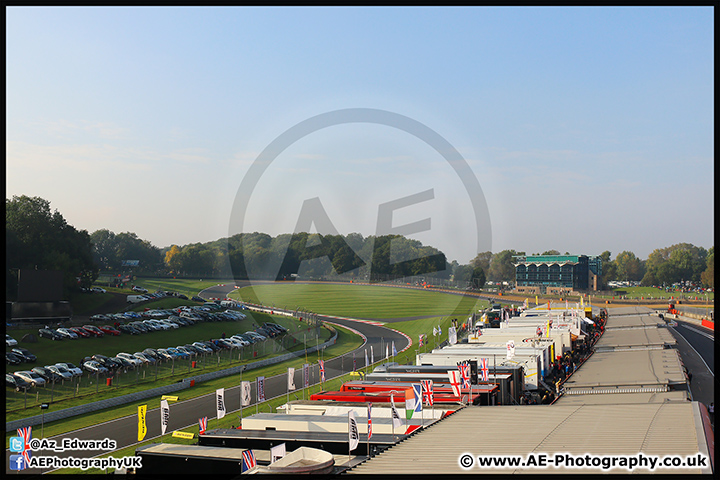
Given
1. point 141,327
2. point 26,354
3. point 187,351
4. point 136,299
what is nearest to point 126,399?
point 26,354

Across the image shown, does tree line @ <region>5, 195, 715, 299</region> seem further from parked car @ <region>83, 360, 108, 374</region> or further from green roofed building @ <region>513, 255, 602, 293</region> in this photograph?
parked car @ <region>83, 360, 108, 374</region>

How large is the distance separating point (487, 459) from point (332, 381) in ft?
89.4

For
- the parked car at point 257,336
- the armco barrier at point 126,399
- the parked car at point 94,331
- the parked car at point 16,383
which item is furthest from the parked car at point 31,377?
the parked car at point 257,336

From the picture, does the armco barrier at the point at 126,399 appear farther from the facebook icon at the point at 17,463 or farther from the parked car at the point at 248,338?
the facebook icon at the point at 17,463

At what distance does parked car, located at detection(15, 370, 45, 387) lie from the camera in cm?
3450

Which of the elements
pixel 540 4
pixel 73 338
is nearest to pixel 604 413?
pixel 540 4

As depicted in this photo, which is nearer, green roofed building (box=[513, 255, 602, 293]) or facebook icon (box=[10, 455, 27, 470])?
facebook icon (box=[10, 455, 27, 470])

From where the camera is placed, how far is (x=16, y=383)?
34.0 m

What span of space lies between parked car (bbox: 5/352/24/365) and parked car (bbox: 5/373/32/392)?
3.96 m

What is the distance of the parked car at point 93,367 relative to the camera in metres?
38.9

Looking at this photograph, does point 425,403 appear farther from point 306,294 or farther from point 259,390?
point 306,294

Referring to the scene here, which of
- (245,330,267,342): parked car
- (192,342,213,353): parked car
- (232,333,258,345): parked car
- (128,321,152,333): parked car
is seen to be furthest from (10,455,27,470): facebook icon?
(245,330,267,342): parked car

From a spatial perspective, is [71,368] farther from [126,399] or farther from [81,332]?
[81,332]

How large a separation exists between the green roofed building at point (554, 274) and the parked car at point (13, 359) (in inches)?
5009
